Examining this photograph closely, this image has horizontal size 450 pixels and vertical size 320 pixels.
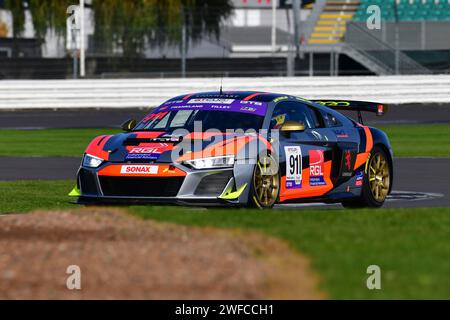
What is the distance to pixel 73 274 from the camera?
794 cm

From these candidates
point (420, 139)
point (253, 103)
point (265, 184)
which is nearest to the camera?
point (265, 184)

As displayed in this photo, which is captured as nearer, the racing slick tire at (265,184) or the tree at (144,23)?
the racing slick tire at (265,184)

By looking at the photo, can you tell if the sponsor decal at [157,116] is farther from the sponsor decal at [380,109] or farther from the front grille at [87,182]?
the sponsor decal at [380,109]

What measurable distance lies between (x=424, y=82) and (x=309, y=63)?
25.4 feet

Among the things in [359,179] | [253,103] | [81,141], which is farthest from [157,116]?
[81,141]

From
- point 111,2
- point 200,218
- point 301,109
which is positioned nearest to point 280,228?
point 200,218

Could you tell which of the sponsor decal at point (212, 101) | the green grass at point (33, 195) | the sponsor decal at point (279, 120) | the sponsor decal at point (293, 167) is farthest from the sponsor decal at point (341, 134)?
the green grass at point (33, 195)

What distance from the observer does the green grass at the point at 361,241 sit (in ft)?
24.1

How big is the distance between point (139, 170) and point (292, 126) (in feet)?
5.71

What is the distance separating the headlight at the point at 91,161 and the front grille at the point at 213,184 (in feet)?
3.64

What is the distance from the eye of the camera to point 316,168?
1364 cm

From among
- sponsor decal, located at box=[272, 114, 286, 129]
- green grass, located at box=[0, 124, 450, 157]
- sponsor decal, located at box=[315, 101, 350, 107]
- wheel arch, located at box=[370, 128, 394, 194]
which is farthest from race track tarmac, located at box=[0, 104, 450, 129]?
sponsor decal, located at box=[272, 114, 286, 129]

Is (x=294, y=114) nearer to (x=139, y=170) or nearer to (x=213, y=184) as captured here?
(x=213, y=184)
